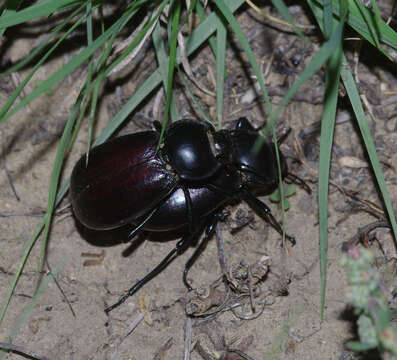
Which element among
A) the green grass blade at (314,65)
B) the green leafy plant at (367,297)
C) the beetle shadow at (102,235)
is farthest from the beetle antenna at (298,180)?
the green leafy plant at (367,297)

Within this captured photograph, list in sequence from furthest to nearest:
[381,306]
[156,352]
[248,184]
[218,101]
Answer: [248,184]
[218,101]
[156,352]
[381,306]

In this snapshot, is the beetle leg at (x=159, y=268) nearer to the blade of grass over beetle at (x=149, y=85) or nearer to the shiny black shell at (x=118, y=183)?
the shiny black shell at (x=118, y=183)

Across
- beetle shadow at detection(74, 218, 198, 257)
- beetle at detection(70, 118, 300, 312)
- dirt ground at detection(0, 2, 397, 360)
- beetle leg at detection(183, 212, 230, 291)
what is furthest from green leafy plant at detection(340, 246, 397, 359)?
beetle shadow at detection(74, 218, 198, 257)

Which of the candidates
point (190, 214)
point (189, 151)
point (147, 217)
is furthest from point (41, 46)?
point (190, 214)

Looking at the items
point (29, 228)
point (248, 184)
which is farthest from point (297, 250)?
point (29, 228)

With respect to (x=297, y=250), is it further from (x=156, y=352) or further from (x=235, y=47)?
(x=235, y=47)
